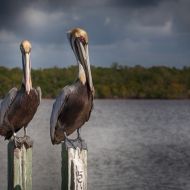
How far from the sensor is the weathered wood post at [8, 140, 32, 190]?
16.5ft

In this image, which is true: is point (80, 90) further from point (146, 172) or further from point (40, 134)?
point (40, 134)

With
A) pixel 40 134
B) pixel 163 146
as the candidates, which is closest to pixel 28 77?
pixel 163 146

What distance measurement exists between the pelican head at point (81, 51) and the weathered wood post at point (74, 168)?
683 millimetres

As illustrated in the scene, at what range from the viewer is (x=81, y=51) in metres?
5.11

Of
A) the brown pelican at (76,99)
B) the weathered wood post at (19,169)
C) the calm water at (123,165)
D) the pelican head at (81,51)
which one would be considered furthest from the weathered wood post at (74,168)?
the calm water at (123,165)

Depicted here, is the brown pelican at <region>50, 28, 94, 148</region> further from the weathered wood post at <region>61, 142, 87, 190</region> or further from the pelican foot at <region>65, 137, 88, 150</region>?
the weathered wood post at <region>61, 142, 87, 190</region>

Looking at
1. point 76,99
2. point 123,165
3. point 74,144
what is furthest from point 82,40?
point 123,165

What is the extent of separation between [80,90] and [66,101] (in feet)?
0.54

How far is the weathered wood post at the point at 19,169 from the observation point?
5031 mm

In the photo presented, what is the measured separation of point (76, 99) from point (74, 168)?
753 millimetres

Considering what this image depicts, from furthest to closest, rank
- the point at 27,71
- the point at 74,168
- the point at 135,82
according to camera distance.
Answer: the point at 135,82 → the point at 27,71 → the point at 74,168

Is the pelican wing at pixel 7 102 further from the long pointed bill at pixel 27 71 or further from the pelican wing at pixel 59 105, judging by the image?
the pelican wing at pixel 59 105

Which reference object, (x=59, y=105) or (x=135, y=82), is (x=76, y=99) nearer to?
(x=59, y=105)

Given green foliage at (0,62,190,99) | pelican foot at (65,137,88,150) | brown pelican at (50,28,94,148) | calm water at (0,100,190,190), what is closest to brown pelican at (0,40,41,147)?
brown pelican at (50,28,94,148)
